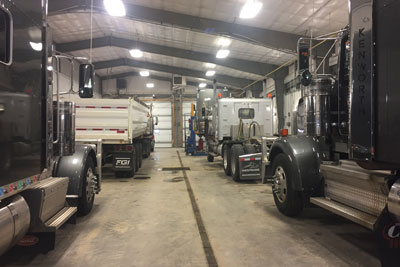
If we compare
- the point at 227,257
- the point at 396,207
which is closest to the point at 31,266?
the point at 227,257

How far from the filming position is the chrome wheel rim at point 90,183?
4999 millimetres

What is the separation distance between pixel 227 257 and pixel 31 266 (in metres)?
2.17

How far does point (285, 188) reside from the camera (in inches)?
192

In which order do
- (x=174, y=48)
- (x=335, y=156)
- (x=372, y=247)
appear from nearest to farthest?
(x=372, y=247) → (x=335, y=156) → (x=174, y=48)

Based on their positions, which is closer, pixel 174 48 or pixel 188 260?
pixel 188 260

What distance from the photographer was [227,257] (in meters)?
3.45

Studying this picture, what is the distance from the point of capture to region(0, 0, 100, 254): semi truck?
7.25ft

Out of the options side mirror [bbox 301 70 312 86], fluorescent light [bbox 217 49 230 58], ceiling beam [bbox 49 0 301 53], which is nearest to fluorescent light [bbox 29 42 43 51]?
side mirror [bbox 301 70 312 86]

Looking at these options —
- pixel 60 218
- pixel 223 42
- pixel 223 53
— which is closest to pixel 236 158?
pixel 60 218

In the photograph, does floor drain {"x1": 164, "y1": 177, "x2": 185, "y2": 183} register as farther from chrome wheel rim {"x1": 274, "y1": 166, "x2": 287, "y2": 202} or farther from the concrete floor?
chrome wheel rim {"x1": 274, "y1": 166, "x2": 287, "y2": 202}

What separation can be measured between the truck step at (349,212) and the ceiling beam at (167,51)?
12802mm

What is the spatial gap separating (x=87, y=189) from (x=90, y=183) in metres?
0.14

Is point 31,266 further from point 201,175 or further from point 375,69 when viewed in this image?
point 201,175

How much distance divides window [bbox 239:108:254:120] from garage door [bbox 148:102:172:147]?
14.9 m
